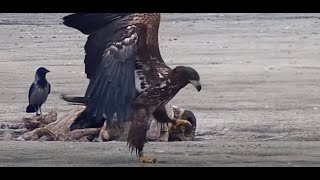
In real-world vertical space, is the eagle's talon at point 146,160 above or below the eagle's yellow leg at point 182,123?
below

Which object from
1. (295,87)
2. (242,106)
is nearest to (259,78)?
(295,87)

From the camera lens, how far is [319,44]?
16422mm

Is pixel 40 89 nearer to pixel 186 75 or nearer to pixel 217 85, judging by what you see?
pixel 186 75

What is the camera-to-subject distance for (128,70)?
9.77 meters

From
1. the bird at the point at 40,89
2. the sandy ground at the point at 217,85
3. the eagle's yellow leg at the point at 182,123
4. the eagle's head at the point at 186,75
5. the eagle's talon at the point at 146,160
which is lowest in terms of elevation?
the sandy ground at the point at 217,85

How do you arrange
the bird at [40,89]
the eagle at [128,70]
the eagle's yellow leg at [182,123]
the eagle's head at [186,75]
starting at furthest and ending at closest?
the bird at [40,89]
the eagle's yellow leg at [182,123]
the eagle's head at [186,75]
the eagle at [128,70]

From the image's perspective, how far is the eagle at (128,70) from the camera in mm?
9766

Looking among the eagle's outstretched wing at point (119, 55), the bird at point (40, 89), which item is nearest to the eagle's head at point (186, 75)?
the eagle's outstretched wing at point (119, 55)

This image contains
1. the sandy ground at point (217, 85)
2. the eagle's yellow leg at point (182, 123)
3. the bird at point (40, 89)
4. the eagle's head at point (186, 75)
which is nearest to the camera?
the eagle's head at point (186, 75)

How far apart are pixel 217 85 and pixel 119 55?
4.04 meters

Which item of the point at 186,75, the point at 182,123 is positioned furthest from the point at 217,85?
the point at 186,75

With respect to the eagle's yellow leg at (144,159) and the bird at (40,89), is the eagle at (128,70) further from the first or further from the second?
the bird at (40,89)
